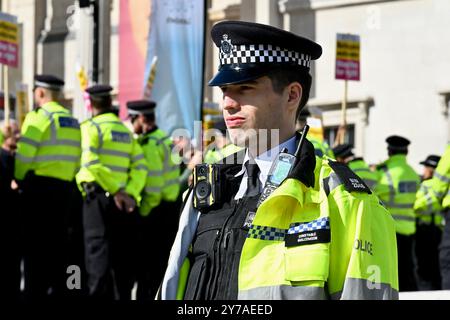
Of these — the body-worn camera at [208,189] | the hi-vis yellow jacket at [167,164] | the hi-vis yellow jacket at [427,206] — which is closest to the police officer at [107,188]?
the hi-vis yellow jacket at [167,164]

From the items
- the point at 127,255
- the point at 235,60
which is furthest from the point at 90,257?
the point at 235,60

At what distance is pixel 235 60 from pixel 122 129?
336 inches

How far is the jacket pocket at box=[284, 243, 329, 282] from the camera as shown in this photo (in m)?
4.18

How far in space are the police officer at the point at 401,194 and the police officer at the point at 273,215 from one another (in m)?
11.2

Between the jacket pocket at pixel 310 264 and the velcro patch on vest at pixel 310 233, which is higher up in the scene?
the velcro patch on vest at pixel 310 233

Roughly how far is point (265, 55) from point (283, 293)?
89 centimetres

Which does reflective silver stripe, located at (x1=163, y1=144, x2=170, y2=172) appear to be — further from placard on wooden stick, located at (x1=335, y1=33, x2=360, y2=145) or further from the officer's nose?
the officer's nose

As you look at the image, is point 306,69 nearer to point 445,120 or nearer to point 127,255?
point 127,255

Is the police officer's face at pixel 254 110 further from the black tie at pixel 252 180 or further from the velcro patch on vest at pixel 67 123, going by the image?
the velcro patch on vest at pixel 67 123

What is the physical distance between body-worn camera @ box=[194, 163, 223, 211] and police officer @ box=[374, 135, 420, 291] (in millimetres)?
11226

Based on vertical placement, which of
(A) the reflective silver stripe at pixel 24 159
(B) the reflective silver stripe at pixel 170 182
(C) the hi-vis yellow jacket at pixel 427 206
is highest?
(A) the reflective silver stripe at pixel 24 159

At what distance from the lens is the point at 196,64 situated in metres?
18.5

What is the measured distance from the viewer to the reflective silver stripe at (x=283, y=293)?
416 centimetres

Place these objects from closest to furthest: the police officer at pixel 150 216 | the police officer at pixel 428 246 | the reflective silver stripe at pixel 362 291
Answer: the reflective silver stripe at pixel 362 291
the police officer at pixel 150 216
the police officer at pixel 428 246
